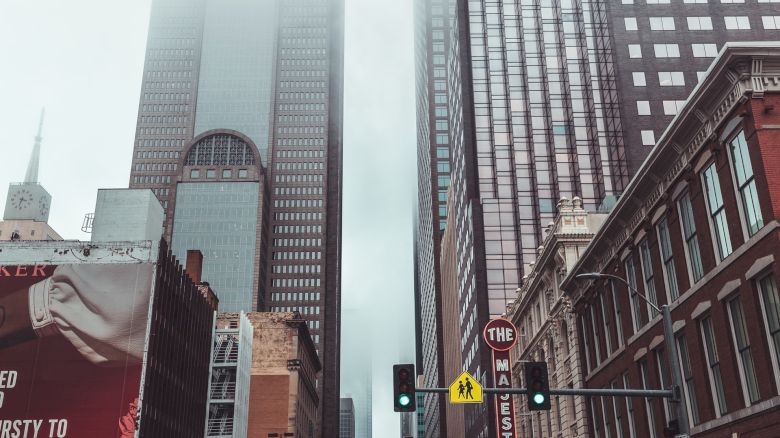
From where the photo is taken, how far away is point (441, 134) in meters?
196

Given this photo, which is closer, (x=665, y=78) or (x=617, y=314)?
(x=617, y=314)

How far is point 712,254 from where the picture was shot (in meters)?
24.2

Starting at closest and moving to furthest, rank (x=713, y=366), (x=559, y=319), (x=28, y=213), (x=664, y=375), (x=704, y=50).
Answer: (x=713, y=366) → (x=664, y=375) → (x=559, y=319) → (x=704, y=50) → (x=28, y=213)

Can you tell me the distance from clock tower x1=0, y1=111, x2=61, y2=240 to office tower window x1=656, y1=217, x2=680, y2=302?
123062 mm

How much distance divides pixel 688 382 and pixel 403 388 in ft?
41.6

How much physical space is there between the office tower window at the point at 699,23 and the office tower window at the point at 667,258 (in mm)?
67530

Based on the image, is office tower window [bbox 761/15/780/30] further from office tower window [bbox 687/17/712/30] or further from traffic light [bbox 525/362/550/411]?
traffic light [bbox 525/362/550/411]

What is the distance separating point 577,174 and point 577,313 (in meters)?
54.3

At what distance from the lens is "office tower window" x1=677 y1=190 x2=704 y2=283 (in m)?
25.8

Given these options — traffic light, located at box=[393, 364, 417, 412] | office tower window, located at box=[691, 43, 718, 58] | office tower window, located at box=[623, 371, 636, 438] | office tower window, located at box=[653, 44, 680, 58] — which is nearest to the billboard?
office tower window, located at box=[623, 371, 636, 438]

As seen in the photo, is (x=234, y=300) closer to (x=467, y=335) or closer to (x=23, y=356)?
(x=467, y=335)

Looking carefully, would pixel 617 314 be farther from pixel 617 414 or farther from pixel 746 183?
pixel 746 183

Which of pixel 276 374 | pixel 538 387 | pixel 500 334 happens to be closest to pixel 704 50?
pixel 500 334

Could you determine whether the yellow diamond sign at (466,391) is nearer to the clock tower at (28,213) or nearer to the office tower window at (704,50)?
the office tower window at (704,50)
